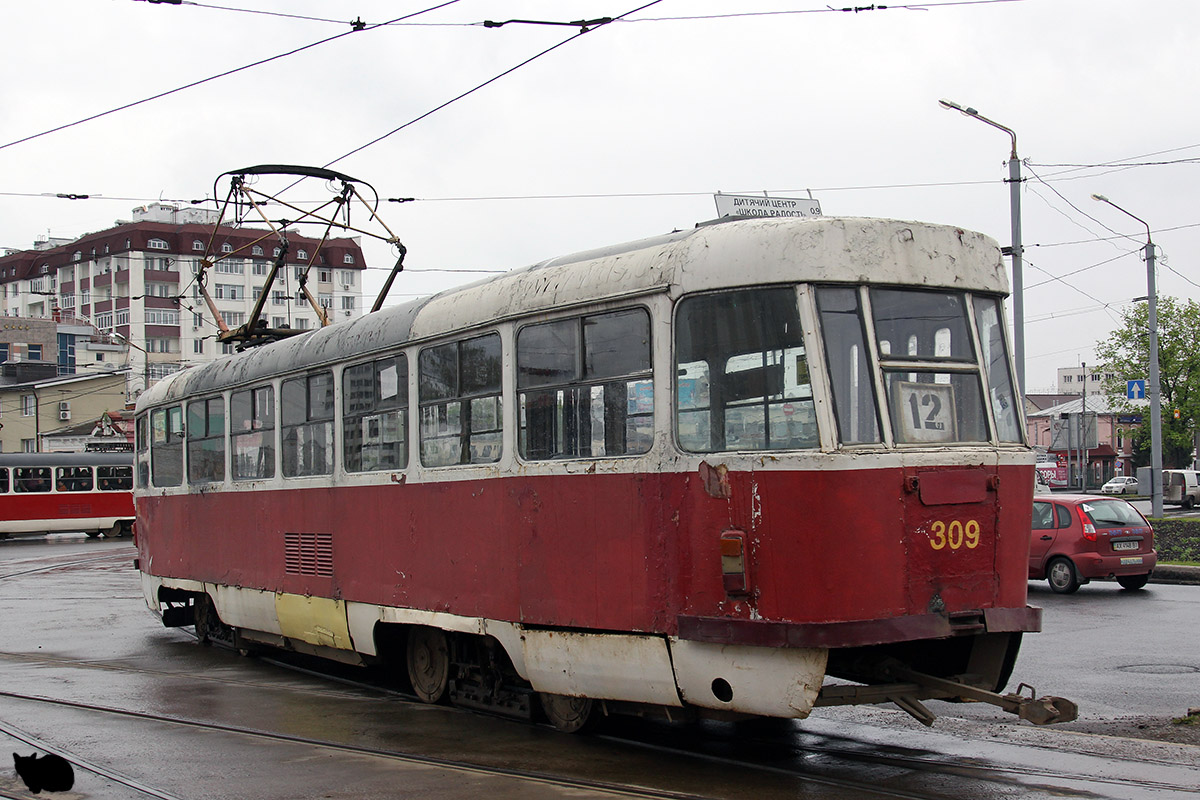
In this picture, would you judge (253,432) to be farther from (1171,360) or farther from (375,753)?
(1171,360)

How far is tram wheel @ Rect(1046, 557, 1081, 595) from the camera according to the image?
1756cm

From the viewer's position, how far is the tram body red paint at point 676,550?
6609 mm

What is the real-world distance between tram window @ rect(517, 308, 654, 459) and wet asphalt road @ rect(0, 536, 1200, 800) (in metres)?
1.89

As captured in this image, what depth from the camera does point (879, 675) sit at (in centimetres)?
727

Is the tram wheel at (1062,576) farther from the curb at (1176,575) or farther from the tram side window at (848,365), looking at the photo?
the tram side window at (848,365)

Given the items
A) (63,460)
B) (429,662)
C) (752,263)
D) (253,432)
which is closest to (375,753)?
(429,662)

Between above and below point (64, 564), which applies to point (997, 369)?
above

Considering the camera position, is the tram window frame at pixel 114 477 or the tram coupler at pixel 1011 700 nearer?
the tram coupler at pixel 1011 700

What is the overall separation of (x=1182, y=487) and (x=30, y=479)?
41.3m

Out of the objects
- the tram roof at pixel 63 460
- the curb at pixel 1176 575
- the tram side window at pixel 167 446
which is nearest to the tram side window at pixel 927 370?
the tram side window at pixel 167 446

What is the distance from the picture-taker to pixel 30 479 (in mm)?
40469

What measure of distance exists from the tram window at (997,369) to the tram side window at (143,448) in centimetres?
1116

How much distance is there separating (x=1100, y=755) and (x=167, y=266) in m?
88.4

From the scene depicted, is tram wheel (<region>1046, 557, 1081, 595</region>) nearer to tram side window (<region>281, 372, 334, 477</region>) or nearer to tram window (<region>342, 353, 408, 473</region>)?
tram side window (<region>281, 372, 334, 477</region>)
